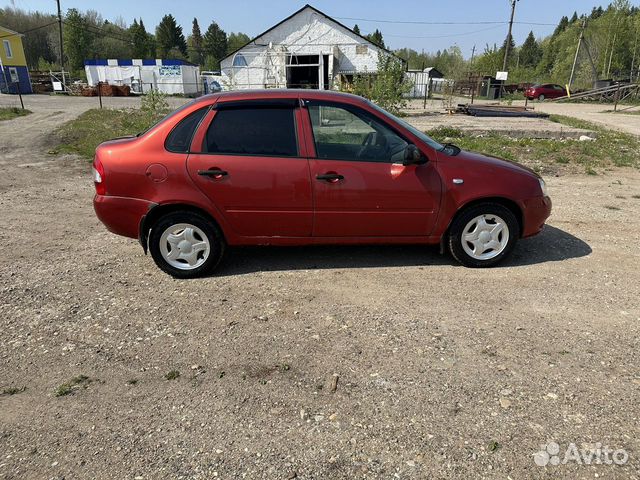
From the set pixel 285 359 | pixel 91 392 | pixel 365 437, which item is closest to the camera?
pixel 365 437

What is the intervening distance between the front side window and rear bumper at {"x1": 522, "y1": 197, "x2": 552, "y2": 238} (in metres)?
1.46

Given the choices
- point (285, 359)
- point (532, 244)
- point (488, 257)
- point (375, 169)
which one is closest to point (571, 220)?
point (532, 244)

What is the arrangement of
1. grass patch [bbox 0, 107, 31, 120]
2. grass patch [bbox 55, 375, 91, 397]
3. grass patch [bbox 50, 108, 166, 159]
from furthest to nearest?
grass patch [bbox 0, 107, 31, 120], grass patch [bbox 50, 108, 166, 159], grass patch [bbox 55, 375, 91, 397]

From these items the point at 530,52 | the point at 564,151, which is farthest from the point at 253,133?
the point at 530,52

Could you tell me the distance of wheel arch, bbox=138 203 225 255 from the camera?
436 centimetres

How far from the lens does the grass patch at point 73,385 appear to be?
2887 mm

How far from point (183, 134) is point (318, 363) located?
255 centimetres

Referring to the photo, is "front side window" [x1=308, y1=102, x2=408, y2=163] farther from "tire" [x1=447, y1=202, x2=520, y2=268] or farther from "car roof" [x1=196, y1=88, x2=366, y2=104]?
"tire" [x1=447, y1=202, x2=520, y2=268]

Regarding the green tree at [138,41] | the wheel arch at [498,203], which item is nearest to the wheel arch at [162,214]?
the wheel arch at [498,203]

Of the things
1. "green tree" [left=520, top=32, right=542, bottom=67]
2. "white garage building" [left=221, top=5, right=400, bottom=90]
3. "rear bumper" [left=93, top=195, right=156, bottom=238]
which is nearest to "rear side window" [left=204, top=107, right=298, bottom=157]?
"rear bumper" [left=93, top=195, right=156, bottom=238]

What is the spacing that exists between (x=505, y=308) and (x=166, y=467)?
291 cm

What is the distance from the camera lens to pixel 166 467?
7.60 ft

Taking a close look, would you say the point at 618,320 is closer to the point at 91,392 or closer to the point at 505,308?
the point at 505,308

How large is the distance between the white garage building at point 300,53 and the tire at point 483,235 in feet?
122
